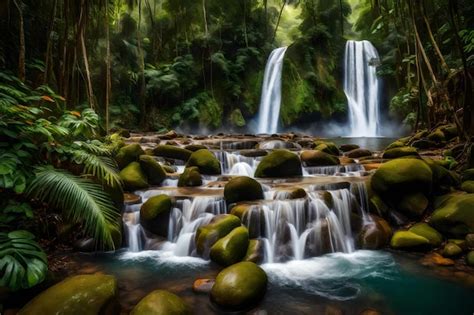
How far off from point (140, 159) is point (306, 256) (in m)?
4.35

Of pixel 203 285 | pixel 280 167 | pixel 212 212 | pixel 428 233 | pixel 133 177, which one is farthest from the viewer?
pixel 280 167

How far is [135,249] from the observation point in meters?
5.45

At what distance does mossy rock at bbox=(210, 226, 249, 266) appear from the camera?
15.0ft

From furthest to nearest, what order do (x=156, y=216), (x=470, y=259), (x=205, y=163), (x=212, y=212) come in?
(x=205, y=163) → (x=212, y=212) → (x=156, y=216) → (x=470, y=259)

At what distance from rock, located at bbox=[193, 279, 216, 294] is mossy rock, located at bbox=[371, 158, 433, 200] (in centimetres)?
377

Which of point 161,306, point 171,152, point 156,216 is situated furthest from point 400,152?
point 161,306

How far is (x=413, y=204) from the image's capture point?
5.94 m

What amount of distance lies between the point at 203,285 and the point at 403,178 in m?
4.09

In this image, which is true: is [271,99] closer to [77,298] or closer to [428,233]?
[428,233]

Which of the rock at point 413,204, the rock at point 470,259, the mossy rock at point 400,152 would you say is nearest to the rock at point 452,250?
the rock at point 470,259

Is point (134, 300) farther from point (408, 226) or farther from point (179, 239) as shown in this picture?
point (408, 226)

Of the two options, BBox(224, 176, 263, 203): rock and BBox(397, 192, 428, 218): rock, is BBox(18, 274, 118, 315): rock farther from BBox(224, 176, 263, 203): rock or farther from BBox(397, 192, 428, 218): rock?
BBox(397, 192, 428, 218): rock

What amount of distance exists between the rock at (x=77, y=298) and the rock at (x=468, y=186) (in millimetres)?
6249

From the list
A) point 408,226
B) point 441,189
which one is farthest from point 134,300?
point 441,189
